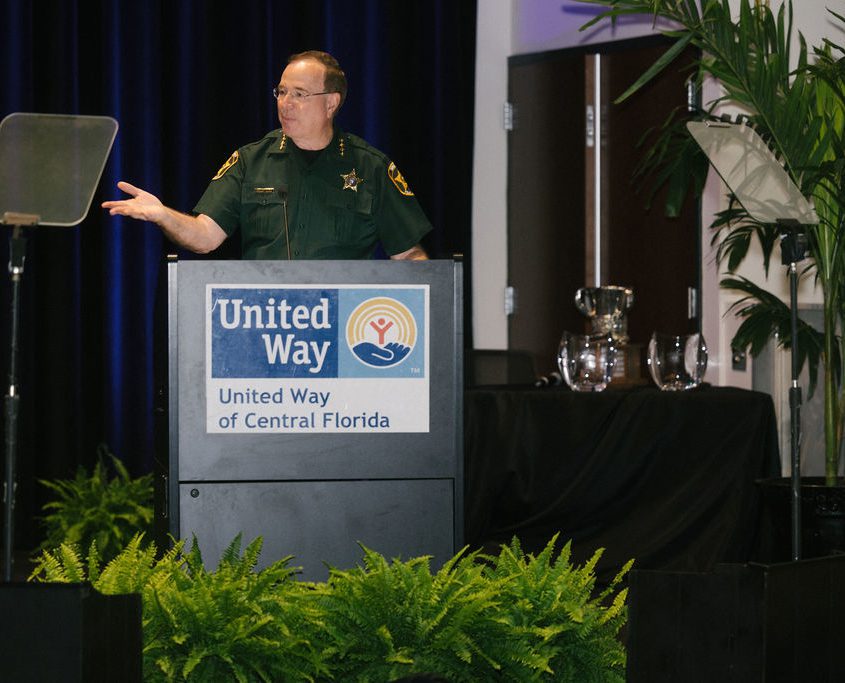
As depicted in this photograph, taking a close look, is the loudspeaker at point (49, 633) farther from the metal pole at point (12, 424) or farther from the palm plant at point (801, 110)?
the palm plant at point (801, 110)

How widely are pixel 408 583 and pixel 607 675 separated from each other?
37 centimetres

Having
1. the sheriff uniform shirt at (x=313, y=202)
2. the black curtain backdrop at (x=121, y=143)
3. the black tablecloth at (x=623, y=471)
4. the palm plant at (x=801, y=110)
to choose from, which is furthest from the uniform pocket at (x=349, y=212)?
the black curtain backdrop at (x=121, y=143)

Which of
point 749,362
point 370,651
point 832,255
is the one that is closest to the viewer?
point 370,651

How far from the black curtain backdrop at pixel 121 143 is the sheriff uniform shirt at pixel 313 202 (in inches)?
91.3

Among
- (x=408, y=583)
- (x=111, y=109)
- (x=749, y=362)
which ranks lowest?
(x=408, y=583)

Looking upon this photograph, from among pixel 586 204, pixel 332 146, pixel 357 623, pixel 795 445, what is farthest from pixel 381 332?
pixel 586 204

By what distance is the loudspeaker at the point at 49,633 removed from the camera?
66.5 inches

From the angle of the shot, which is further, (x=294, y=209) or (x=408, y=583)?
(x=294, y=209)

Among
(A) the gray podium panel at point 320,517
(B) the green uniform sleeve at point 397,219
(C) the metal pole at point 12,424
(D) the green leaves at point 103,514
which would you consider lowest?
(D) the green leaves at point 103,514

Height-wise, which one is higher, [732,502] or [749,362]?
[749,362]

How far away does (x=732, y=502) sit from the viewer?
399 centimetres

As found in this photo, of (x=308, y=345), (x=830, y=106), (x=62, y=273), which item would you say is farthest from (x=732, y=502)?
(x=62, y=273)

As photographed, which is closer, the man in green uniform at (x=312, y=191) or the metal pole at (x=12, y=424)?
the metal pole at (x=12, y=424)

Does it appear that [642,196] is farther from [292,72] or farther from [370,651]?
[370,651]
